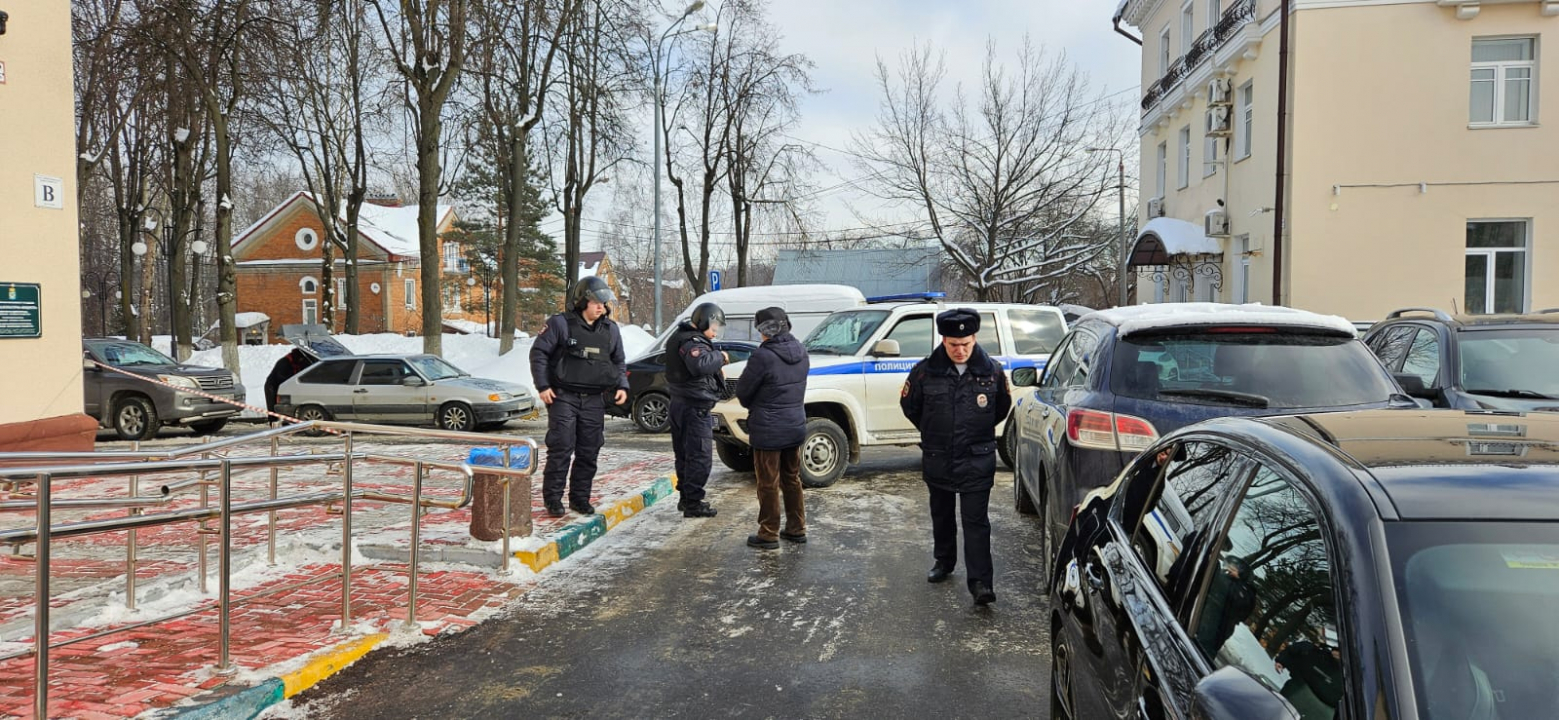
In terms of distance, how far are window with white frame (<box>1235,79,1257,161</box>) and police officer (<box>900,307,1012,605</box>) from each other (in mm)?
18708

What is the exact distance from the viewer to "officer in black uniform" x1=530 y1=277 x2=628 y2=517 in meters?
8.06

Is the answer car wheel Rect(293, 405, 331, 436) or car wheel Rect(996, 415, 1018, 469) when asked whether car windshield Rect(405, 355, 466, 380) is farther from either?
car wheel Rect(996, 415, 1018, 469)

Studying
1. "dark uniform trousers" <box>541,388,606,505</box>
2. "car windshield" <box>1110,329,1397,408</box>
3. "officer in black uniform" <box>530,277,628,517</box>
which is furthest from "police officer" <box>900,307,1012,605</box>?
"dark uniform trousers" <box>541,388,606,505</box>

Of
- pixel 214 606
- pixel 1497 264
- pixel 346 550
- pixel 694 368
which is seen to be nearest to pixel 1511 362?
pixel 694 368

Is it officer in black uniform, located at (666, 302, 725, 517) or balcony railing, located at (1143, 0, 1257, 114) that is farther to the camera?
balcony railing, located at (1143, 0, 1257, 114)

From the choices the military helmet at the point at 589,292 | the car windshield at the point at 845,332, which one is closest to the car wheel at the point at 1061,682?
the military helmet at the point at 589,292

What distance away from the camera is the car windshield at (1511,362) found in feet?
22.7

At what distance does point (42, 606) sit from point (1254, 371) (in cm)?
538

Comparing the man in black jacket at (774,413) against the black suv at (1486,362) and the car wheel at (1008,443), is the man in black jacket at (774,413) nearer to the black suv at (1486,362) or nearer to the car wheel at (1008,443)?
the car wheel at (1008,443)

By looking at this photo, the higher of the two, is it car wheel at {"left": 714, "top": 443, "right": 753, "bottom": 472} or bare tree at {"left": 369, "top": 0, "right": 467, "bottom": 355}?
bare tree at {"left": 369, "top": 0, "right": 467, "bottom": 355}

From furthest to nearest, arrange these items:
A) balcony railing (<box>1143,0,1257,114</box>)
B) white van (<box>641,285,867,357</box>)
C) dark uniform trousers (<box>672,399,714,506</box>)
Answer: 1. balcony railing (<box>1143,0,1257,114</box>)
2. white van (<box>641,285,867,357</box>)
3. dark uniform trousers (<box>672,399,714,506</box>)

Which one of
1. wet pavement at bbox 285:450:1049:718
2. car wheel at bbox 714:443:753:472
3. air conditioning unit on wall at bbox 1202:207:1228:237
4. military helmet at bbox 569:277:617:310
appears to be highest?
air conditioning unit on wall at bbox 1202:207:1228:237

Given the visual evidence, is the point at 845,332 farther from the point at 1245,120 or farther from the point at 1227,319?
the point at 1245,120

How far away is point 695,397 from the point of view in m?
8.77
